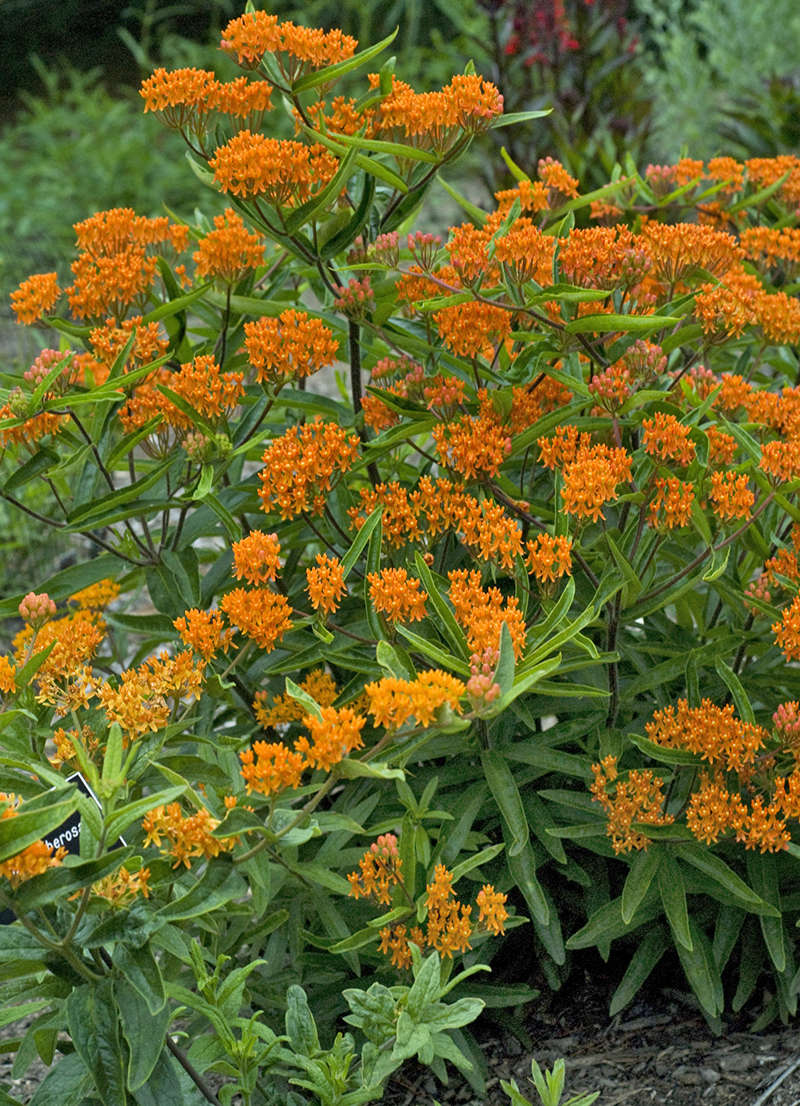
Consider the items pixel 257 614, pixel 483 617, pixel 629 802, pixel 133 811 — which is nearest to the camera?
pixel 133 811

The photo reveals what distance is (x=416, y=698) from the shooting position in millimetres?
1463

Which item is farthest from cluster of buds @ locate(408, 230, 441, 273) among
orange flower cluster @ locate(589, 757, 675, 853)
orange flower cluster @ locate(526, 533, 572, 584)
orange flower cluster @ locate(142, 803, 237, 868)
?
orange flower cluster @ locate(142, 803, 237, 868)

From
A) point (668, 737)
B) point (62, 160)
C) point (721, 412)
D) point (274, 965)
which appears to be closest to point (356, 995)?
point (274, 965)

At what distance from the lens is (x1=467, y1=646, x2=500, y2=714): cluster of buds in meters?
1.53

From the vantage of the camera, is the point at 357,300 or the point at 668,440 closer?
the point at 668,440

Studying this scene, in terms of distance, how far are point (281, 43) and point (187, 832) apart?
129cm

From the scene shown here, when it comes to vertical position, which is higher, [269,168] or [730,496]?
[269,168]

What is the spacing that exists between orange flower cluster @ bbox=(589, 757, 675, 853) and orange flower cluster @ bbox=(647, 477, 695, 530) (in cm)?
38

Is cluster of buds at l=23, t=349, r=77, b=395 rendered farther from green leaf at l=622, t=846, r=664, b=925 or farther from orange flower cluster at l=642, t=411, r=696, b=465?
green leaf at l=622, t=846, r=664, b=925

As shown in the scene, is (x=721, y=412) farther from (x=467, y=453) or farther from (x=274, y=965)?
(x=274, y=965)

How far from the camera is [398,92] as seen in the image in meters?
2.16

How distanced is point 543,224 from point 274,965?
144 cm

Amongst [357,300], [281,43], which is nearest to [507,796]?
[357,300]

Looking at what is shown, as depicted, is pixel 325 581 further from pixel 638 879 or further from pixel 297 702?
pixel 638 879
